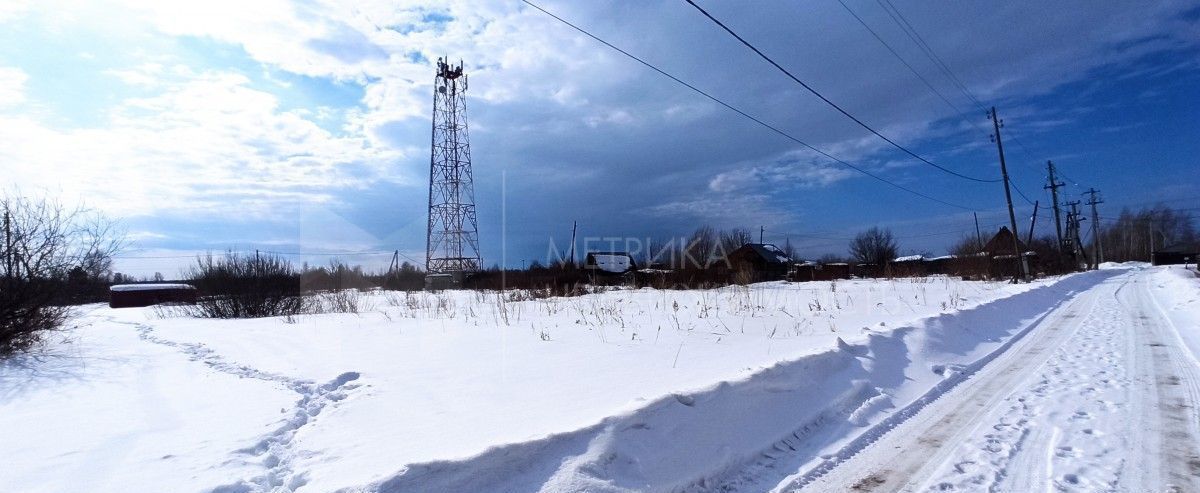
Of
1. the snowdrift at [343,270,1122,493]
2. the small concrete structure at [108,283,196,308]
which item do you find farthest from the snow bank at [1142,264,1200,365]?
the small concrete structure at [108,283,196,308]

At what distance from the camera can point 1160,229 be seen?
85375 mm

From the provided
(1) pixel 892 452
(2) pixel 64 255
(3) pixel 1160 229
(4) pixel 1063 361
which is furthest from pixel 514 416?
(3) pixel 1160 229

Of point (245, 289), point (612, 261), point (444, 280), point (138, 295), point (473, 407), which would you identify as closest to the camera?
point (473, 407)

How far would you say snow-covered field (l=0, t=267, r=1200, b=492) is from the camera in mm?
2941

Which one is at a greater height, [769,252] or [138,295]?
[769,252]

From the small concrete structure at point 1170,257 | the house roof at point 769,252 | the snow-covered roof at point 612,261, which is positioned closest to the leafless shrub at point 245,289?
the snow-covered roof at point 612,261

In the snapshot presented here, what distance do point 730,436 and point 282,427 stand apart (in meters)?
3.20

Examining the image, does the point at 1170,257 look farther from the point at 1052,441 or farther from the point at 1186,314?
the point at 1052,441

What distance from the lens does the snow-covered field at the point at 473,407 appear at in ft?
9.65

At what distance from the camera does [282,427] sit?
12.3 feet

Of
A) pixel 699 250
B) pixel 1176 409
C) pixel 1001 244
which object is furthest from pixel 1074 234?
pixel 1176 409

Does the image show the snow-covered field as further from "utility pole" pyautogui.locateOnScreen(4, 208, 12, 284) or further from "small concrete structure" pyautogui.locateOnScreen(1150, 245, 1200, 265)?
"small concrete structure" pyautogui.locateOnScreen(1150, 245, 1200, 265)

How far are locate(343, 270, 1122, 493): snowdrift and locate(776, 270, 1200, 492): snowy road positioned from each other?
9.2 inches

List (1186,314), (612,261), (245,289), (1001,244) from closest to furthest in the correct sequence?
(1186,314)
(245,289)
(612,261)
(1001,244)
